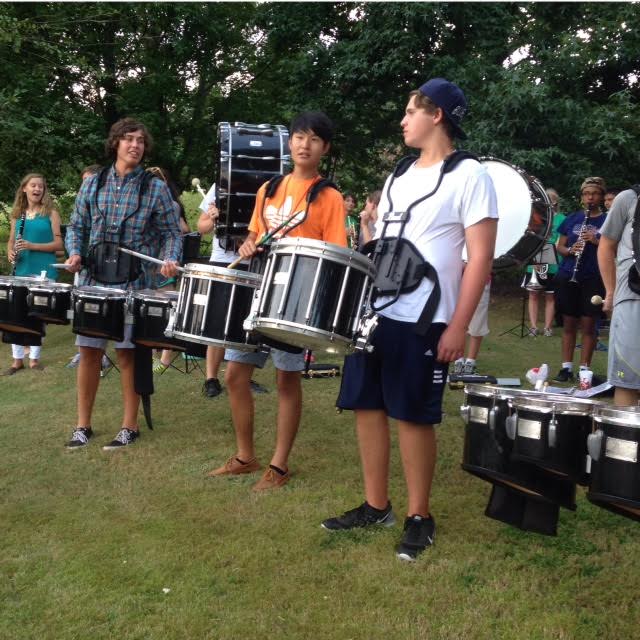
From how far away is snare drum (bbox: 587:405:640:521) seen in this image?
251 cm

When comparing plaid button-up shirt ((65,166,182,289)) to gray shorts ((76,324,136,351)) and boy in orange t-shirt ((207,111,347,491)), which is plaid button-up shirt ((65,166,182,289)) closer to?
gray shorts ((76,324,136,351))

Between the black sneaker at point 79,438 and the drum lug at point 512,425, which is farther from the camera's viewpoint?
the black sneaker at point 79,438

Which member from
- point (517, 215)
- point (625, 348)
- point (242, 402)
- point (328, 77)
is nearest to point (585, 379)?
point (517, 215)

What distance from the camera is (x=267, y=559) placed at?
140 inches

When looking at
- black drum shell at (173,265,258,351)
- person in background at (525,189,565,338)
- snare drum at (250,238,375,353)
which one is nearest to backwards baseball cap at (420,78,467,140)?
snare drum at (250,238,375,353)

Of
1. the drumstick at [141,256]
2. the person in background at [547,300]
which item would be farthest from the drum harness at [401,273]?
Answer: the person in background at [547,300]

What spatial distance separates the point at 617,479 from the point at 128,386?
3800mm

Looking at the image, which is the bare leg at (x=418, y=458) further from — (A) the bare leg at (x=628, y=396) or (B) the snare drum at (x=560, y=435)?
(A) the bare leg at (x=628, y=396)

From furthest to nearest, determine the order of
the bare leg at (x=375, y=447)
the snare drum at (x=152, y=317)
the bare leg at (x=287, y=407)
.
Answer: the snare drum at (x=152, y=317)
the bare leg at (x=287, y=407)
the bare leg at (x=375, y=447)

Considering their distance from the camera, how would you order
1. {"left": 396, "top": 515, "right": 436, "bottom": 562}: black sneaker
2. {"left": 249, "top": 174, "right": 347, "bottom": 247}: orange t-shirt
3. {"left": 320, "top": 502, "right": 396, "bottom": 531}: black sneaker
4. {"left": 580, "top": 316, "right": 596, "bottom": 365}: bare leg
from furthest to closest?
1. {"left": 580, "top": 316, "right": 596, "bottom": 365}: bare leg
2. {"left": 249, "top": 174, "right": 347, "bottom": 247}: orange t-shirt
3. {"left": 320, "top": 502, "right": 396, "bottom": 531}: black sneaker
4. {"left": 396, "top": 515, "right": 436, "bottom": 562}: black sneaker

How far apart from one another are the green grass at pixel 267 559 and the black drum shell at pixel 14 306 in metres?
0.92

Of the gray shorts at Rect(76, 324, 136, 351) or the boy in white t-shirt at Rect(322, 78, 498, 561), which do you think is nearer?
the boy in white t-shirt at Rect(322, 78, 498, 561)

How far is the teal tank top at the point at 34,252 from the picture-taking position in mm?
8281

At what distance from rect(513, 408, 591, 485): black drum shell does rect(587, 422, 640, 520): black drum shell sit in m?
0.11
